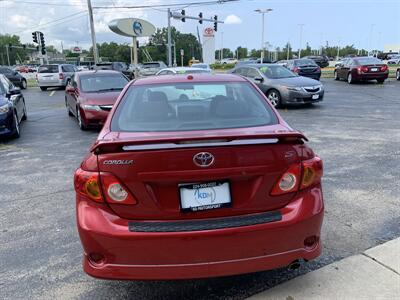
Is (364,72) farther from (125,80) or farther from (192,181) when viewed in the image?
(192,181)

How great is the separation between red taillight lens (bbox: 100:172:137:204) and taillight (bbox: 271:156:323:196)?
3.13ft

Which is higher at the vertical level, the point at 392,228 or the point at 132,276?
the point at 132,276

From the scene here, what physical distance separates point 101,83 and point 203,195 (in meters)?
9.54

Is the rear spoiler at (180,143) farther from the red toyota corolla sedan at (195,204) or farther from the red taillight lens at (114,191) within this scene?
the red taillight lens at (114,191)

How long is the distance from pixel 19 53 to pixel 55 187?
154m

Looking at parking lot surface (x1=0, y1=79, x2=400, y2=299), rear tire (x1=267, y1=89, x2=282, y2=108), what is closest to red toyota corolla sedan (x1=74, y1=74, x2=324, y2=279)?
parking lot surface (x1=0, y1=79, x2=400, y2=299)

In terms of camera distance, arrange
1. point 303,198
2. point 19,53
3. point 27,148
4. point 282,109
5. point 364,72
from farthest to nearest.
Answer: point 19,53
point 364,72
point 282,109
point 27,148
point 303,198

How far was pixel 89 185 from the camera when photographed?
2.70 metres

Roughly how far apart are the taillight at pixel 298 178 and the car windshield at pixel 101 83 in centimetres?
907

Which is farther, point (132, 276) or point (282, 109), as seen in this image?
point (282, 109)

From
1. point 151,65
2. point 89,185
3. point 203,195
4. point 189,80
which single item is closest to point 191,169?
point 203,195

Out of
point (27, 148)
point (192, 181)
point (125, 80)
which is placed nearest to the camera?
point (192, 181)

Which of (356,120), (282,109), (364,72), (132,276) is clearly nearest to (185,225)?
(132,276)

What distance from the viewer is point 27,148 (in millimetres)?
8547
